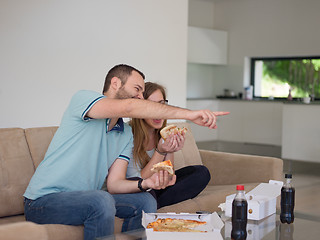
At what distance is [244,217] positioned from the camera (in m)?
2.15

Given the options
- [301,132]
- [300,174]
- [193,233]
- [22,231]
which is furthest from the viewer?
[301,132]

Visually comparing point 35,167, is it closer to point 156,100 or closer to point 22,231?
point 156,100

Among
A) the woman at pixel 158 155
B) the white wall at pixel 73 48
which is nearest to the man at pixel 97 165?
the woman at pixel 158 155

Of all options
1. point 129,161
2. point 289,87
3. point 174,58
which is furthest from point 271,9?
point 129,161

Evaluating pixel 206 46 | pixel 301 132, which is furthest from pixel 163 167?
pixel 206 46

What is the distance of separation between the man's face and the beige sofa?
570 millimetres

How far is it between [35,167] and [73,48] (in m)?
2.27

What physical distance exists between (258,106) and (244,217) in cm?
627

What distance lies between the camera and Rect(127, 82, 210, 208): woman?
2814mm

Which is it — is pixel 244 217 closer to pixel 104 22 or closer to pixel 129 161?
pixel 129 161

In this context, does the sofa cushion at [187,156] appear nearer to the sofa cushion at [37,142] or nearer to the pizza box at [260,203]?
the pizza box at [260,203]

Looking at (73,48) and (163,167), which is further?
(73,48)

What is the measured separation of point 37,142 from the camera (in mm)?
2760

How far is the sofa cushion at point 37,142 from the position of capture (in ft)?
8.97
